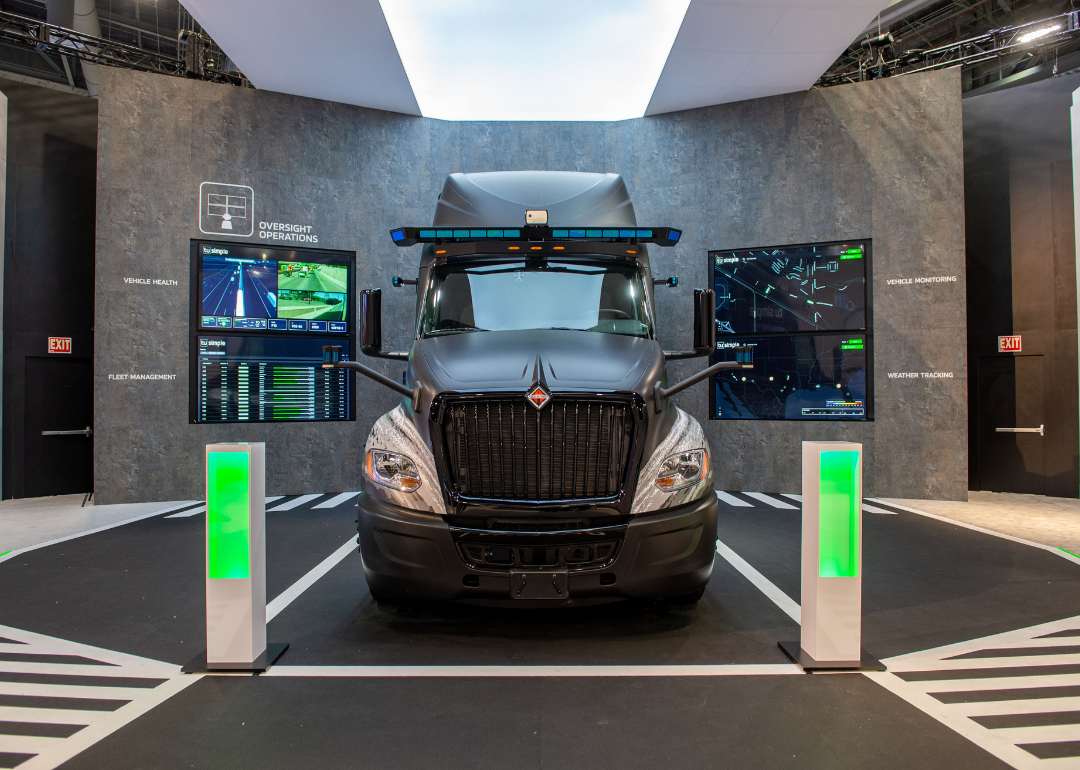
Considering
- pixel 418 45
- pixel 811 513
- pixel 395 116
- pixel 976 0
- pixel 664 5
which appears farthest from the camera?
pixel 976 0

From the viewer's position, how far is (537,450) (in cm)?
346

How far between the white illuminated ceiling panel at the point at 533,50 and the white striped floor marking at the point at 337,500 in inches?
239

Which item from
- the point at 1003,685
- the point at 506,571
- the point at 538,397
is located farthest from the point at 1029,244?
the point at 506,571

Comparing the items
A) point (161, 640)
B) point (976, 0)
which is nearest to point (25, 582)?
point (161, 640)

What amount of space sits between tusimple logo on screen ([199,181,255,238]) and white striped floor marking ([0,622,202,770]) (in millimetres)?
6380

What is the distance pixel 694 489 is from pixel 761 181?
7.23 meters

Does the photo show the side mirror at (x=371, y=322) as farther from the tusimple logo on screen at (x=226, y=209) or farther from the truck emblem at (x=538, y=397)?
the tusimple logo on screen at (x=226, y=209)

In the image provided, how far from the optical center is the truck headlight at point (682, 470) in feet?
11.5

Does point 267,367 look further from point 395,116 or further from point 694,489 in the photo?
point 694,489

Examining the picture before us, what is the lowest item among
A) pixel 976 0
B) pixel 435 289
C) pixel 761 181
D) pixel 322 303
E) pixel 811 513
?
pixel 811 513

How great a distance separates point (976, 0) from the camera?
13359mm

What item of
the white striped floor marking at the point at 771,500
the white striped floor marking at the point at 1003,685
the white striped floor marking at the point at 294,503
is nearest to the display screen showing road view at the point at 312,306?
the white striped floor marking at the point at 294,503

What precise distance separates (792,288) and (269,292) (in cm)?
791

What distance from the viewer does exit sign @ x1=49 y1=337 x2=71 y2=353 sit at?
9.23 meters
